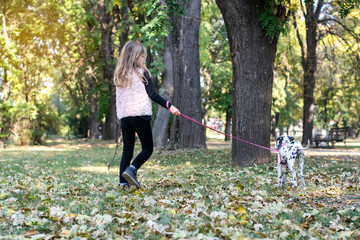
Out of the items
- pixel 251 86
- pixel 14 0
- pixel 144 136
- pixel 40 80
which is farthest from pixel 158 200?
pixel 40 80

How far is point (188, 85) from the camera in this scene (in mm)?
14422

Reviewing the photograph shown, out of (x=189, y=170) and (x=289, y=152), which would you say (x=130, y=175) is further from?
(x=189, y=170)

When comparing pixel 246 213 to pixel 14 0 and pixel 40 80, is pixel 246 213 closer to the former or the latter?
pixel 14 0

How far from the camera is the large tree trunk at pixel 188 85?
14405 mm

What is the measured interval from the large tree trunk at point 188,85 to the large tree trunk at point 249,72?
16.7 feet

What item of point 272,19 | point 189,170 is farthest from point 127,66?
point 272,19

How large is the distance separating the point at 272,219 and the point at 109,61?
72.8 ft

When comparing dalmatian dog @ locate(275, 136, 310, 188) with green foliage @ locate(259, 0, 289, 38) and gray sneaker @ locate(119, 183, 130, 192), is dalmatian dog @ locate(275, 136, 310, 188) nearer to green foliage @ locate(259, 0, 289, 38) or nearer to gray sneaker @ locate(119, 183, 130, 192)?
gray sneaker @ locate(119, 183, 130, 192)

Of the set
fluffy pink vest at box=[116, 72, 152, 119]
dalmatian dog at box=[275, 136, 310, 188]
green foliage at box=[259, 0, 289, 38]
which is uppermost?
green foliage at box=[259, 0, 289, 38]

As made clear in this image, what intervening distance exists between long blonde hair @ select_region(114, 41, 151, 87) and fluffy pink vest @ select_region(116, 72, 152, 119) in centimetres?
8

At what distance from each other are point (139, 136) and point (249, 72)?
4.04 metres

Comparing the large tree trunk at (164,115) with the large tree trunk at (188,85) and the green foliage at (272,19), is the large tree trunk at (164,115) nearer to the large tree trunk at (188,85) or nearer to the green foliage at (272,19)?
the large tree trunk at (188,85)

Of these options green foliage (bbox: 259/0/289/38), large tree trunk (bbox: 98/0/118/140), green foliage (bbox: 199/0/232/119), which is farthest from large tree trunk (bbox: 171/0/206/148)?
green foliage (bbox: 199/0/232/119)

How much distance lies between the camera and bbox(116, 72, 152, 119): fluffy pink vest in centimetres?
595
